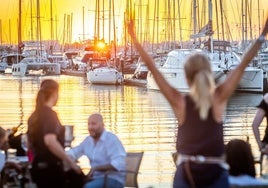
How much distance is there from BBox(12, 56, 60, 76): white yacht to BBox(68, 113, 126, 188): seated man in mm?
88522

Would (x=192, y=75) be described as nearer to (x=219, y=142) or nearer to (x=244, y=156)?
(x=219, y=142)

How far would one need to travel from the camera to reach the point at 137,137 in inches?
973

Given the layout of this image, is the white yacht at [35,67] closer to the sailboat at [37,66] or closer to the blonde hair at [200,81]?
the sailboat at [37,66]

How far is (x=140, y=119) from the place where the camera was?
32656 millimetres

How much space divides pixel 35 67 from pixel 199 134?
9341 cm

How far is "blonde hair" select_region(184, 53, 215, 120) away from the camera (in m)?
5.48

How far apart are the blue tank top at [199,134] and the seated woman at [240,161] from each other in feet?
4.30

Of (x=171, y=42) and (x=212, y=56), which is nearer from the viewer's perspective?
(x=212, y=56)

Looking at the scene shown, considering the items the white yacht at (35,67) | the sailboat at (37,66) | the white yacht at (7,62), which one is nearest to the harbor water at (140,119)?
the sailboat at (37,66)

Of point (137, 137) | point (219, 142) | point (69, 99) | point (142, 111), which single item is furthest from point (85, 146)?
point (69, 99)

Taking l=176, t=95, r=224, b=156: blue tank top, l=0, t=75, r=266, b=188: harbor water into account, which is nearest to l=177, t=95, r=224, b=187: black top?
l=176, t=95, r=224, b=156: blue tank top

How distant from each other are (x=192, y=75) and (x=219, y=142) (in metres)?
0.55

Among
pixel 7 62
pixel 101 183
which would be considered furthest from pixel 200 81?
pixel 7 62

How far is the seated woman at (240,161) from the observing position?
23.1 ft
